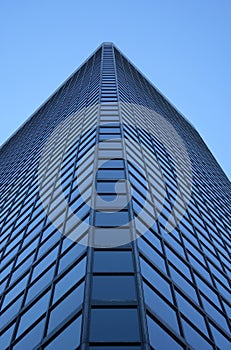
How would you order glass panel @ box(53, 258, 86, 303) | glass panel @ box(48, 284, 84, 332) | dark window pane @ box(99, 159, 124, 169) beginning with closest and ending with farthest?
glass panel @ box(48, 284, 84, 332) → glass panel @ box(53, 258, 86, 303) → dark window pane @ box(99, 159, 124, 169)

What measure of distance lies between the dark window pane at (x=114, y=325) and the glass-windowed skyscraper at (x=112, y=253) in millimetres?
26

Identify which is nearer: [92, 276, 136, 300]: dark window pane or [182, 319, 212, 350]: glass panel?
[92, 276, 136, 300]: dark window pane

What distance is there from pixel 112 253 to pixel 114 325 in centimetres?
303

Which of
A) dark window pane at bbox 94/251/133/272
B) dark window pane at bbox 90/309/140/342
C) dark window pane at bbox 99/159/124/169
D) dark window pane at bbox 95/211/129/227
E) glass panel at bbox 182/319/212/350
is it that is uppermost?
dark window pane at bbox 99/159/124/169

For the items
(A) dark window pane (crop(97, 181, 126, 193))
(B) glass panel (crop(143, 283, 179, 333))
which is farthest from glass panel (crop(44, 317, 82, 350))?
(A) dark window pane (crop(97, 181, 126, 193))

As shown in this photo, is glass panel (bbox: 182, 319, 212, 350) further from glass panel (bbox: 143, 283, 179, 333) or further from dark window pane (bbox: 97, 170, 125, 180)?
Answer: dark window pane (bbox: 97, 170, 125, 180)

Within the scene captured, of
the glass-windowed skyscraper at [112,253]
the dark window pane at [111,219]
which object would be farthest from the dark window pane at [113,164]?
the dark window pane at [111,219]

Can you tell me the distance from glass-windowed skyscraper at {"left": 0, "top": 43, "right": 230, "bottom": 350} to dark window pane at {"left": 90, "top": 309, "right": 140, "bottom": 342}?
0.09 feet

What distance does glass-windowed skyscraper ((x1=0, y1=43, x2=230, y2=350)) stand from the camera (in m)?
12.8

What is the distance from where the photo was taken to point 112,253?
48.2 feet

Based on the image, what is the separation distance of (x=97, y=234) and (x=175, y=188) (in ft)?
43.1

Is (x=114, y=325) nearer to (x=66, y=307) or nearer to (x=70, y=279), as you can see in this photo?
(x=66, y=307)

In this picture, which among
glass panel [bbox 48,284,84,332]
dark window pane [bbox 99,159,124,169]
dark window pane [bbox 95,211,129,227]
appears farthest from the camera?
dark window pane [bbox 99,159,124,169]

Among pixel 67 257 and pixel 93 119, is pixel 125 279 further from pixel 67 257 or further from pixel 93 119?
pixel 93 119
